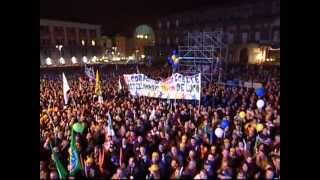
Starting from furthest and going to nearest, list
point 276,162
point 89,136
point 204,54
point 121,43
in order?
point 121,43 < point 89,136 < point 204,54 < point 276,162

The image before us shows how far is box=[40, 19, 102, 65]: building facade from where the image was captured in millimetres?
2586

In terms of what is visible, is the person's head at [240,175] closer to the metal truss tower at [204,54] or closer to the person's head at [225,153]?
the person's head at [225,153]

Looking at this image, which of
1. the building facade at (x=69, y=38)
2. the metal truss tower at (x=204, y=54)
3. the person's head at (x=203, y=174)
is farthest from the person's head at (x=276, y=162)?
the building facade at (x=69, y=38)

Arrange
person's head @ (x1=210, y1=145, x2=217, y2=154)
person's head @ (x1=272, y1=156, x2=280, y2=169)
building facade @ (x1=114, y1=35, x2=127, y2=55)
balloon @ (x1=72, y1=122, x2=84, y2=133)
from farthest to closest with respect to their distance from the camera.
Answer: building facade @ (x1=114, y1=35, x2=127, y2=55), balloon @ (x1=72, y1=122, x2=84, y2=133), person's head @ (x1=210, y1=145, x2=217, y2=154), person's head @ (x1=272, y1=156, x2=280, y2=169)

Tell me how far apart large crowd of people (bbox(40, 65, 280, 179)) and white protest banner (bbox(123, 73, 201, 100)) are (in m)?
0.03

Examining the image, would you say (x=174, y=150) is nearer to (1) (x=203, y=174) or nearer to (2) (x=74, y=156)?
(1) (x=203, y=174)

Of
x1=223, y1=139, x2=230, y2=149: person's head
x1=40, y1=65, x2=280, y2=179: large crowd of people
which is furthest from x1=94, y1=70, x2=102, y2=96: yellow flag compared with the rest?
x1=223, y1=139, x2=230, y2=149: person's head

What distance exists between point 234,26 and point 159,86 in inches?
21.2

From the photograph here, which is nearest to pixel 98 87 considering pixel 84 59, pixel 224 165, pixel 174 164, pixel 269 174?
pixel 84 59

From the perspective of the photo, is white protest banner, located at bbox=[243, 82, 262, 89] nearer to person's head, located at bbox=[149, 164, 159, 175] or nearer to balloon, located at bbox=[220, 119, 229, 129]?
balloon, located at bbox=[220, 119, 229, 129]

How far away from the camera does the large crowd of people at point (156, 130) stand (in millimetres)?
2447

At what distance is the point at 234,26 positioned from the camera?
8.21 ft
